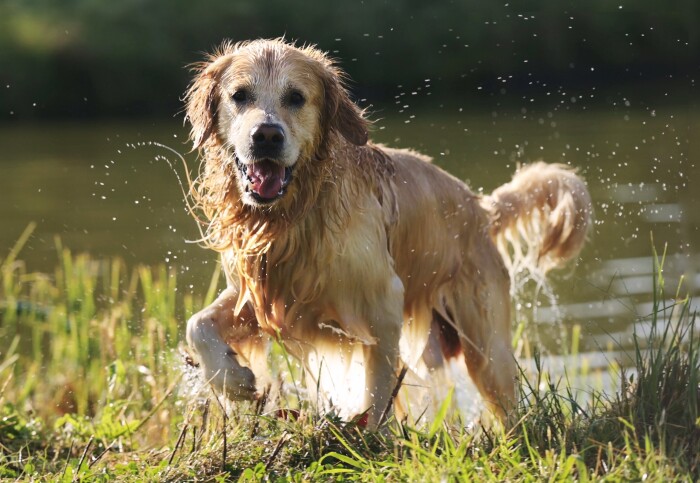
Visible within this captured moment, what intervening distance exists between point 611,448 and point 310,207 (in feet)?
5.53

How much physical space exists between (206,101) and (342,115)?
557 millimetres

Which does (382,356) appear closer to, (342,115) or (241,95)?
(342,115)

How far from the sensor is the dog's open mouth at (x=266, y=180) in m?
4.39

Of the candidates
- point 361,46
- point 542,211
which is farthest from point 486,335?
point 361,46

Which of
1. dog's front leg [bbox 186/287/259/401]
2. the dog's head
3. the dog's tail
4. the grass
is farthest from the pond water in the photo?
the dog's head

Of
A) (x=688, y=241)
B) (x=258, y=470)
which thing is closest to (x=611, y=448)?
(x=258, y=470)

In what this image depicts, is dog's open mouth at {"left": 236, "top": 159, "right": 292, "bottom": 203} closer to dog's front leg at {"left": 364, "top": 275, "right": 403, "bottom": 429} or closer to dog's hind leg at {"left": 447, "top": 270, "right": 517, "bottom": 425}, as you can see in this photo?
dog's front leg at {"left": 364, "top": 275, "right": 403, "bottom": 429}

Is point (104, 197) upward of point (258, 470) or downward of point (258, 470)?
upward

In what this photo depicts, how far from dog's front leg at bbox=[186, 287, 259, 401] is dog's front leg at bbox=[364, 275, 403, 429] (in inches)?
21.2

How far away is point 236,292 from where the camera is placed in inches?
189

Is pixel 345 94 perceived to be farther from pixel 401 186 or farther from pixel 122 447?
pixel 122 447

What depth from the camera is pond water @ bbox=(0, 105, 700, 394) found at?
32.7ft

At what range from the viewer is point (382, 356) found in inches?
183

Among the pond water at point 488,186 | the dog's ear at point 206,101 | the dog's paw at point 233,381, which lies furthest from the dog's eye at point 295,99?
the pond water at point 488,186
